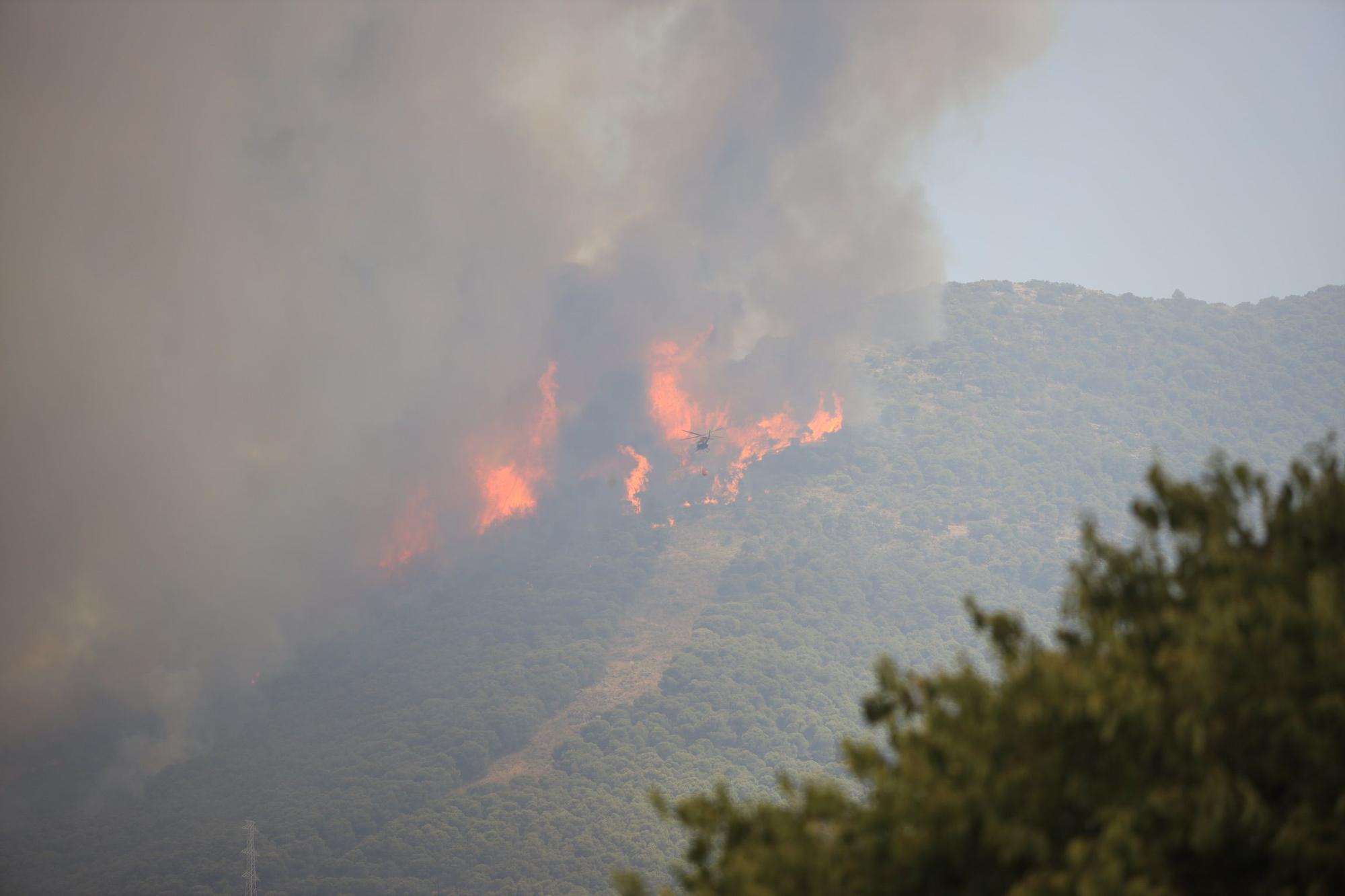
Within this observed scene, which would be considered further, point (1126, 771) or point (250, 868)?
point (250, 868)

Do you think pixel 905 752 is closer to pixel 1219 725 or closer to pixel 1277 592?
pixel 1219 725

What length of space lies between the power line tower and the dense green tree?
16261cm

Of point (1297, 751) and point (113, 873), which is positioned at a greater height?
point (113, 873)

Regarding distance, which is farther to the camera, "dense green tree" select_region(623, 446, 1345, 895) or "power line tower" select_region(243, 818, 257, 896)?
"power line tower" select_region(243, 818, 257, 896)

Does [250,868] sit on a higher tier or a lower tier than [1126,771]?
higher

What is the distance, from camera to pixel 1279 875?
15.9 meters

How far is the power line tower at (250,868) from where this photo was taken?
525ft

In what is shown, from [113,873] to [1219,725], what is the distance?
192 m

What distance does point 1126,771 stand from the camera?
16.8 meters

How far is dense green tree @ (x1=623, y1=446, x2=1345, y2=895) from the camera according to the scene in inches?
628

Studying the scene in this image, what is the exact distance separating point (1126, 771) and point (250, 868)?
168m

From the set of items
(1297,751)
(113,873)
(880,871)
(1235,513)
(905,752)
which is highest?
(113,873)

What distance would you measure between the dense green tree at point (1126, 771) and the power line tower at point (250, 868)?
162614 mm

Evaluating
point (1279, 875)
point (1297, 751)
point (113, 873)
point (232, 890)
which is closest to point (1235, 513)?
point (1297, 751)
